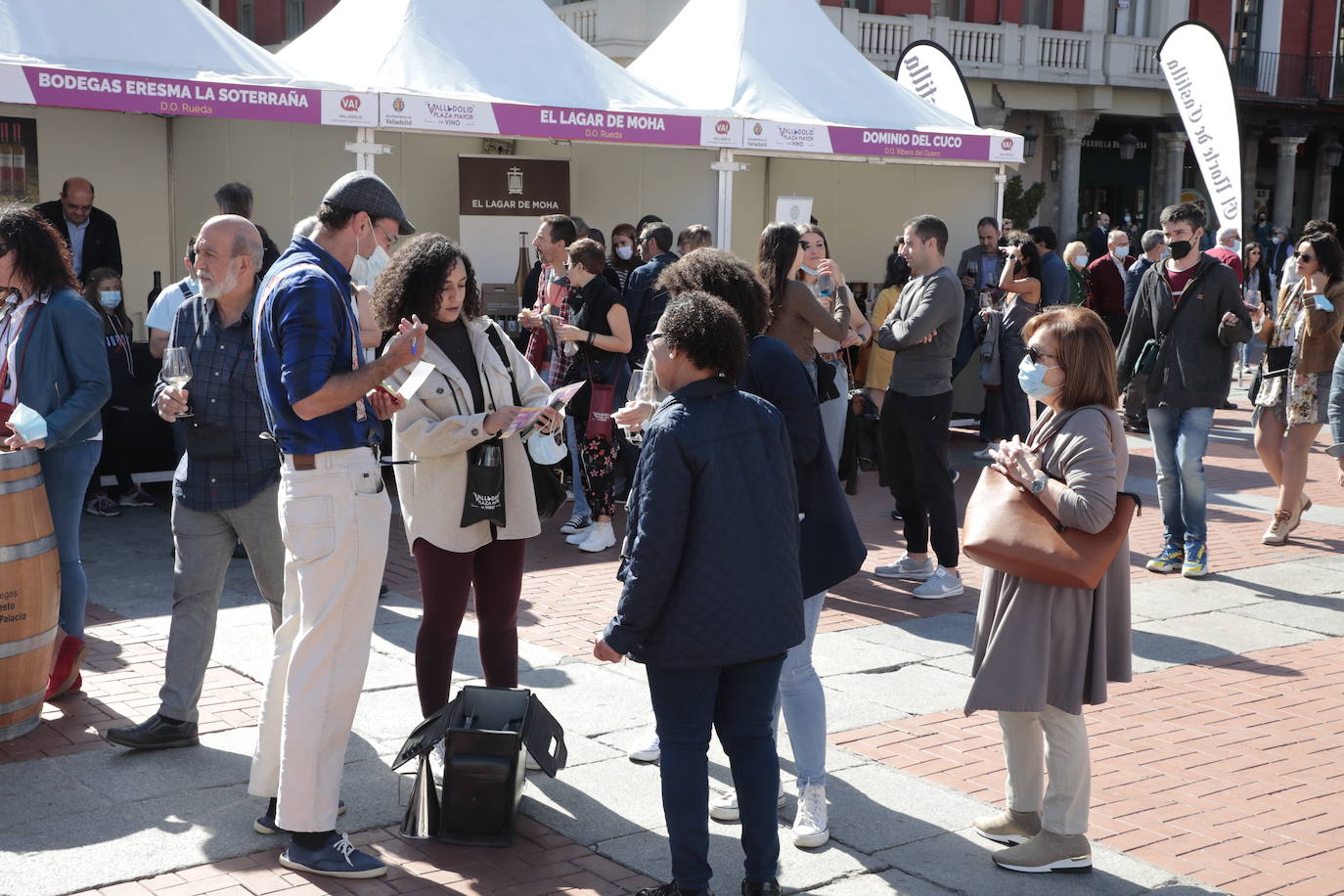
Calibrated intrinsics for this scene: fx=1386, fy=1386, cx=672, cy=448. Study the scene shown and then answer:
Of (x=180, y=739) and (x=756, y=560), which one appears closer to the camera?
(x=756, y=560)

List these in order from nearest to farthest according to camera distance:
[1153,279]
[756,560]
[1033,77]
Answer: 1. [756,560]
2. [1153,279]
3. [1033,77]

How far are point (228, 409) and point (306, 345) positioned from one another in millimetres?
969

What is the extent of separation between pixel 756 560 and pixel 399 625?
3.44m

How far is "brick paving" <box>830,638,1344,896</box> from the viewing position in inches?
164

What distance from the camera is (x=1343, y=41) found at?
1443 inches

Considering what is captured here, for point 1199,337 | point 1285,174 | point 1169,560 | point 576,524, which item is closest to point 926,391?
point 1199,337

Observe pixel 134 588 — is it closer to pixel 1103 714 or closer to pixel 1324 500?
pixel 1103 714

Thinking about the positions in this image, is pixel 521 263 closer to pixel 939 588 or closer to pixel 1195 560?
pixel 939 588

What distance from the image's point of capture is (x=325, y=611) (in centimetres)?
384

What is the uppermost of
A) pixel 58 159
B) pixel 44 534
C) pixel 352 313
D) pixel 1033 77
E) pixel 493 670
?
pixel 1033 77

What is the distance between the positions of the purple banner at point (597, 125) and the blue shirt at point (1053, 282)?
3.06 metres

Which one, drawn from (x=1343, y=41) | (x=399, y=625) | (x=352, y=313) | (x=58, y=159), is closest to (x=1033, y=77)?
(x=1343, y=41)

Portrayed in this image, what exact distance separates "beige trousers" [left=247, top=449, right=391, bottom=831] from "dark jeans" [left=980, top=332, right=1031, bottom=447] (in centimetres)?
773

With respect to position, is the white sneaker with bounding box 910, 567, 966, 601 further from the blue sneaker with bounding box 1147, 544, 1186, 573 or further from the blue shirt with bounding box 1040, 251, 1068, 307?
the blue shirt with bounding box 1040, 251, 1068, 307
